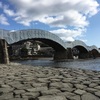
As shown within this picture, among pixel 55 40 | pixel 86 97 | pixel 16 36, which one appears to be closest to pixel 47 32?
pixel 55 40

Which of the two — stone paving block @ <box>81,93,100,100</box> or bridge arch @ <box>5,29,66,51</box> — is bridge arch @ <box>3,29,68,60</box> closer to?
bridge arch @ <box>5,29,66,51</box>

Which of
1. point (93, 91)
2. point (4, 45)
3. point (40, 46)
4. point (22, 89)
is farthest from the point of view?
point (40, 46)

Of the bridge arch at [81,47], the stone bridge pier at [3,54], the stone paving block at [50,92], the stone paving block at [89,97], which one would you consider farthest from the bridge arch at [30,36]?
the stone paving block at [89,97]

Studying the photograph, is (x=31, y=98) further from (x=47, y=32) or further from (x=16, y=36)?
(x=47, y=32)

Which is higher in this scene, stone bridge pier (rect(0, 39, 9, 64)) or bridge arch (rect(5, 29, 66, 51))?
bridge arch (rect(5, 29, 66, 51))

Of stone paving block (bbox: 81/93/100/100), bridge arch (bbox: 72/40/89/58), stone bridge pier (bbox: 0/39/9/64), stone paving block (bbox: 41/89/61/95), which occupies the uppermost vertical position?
bridge arch (bbox: 72/40/89/58)

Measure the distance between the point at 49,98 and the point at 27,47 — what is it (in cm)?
10029

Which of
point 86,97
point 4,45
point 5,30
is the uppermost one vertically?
point 5,30

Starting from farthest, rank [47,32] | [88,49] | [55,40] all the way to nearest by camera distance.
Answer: [88,49] < [55,40] < [47,32]

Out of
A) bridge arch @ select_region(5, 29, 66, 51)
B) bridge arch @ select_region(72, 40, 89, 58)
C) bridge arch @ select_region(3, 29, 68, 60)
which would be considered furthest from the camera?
bridge arch @ select_region(72, 40, 89, 58)

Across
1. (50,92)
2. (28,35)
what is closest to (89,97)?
(50,92)

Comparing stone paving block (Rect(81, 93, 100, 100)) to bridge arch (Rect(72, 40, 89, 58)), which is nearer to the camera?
stone paving block (Rect(81, 93, 100, 100))

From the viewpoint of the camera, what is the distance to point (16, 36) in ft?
124

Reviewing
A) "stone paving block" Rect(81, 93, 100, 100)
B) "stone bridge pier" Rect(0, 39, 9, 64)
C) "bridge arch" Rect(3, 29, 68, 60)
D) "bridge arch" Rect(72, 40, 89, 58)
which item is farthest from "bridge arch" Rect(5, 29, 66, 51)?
"stone paving block" Rect(81, 93, 100, 100)
